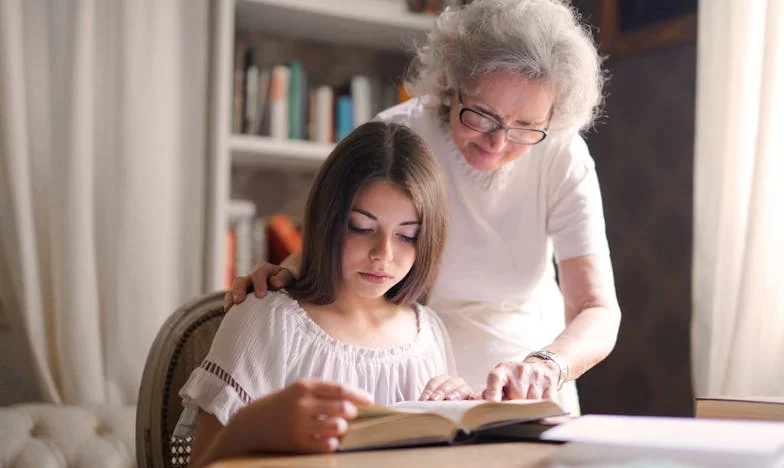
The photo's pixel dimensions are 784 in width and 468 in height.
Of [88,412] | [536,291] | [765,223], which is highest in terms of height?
[765,223]

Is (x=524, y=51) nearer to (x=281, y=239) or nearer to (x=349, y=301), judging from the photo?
(x=349, y=301)

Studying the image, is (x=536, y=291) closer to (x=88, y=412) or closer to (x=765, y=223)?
(x=765, y=223)

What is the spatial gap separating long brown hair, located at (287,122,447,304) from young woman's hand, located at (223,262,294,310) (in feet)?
0.07

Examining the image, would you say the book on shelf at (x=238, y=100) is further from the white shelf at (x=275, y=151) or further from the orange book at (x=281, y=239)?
the orange book at (x=281, y=239)

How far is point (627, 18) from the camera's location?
302 centimetres

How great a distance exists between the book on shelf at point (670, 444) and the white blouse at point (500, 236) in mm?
736

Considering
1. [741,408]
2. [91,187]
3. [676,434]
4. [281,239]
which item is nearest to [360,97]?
[281,239]

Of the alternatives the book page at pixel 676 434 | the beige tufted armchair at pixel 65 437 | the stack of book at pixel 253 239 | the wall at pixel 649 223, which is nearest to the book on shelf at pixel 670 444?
the book page at pixel 676 434

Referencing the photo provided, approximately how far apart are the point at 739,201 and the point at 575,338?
932 millimetres

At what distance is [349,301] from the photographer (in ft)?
4.66

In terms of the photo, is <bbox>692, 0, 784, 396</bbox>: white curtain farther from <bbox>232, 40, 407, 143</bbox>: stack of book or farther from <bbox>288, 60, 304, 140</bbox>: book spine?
<bbox>288, 60, 304, 140</bbox>: book spine

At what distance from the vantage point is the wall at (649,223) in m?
2.77

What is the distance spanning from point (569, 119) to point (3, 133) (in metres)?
1.59

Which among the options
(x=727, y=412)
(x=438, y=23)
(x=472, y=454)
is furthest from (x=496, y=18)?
(x=472, y=454)
